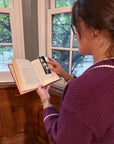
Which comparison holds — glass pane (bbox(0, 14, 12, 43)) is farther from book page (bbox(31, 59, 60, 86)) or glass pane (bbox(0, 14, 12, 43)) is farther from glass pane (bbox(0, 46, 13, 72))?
book page (bbox(31, 59, 60, 86))

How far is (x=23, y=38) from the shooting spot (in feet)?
3.84

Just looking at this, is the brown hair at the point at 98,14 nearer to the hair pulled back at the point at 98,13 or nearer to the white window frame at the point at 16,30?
the hair pulled back at the point at 98,13

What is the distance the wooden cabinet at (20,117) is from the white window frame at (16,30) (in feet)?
0.55

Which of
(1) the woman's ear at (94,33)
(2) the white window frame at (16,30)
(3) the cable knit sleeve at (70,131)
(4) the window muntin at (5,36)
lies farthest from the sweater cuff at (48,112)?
(4) the window muntin at (5,36)

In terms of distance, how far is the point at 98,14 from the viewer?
1.18 ft

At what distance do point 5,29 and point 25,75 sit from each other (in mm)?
684

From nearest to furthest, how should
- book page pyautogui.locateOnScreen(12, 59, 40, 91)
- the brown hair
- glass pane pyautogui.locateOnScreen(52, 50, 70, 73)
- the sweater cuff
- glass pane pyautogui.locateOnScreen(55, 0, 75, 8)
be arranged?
the brown hair, the sweater cuff, book page pyautogui.locateOnScreen(12, 59, 40, 91), glass pane pyautogui.locateOnScreen(55, 0, 75, 8), glass pane pyautogui.locateOnScreen(52, 50, 70, 73)

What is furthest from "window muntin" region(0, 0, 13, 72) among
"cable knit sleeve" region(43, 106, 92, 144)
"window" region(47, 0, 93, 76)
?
"cable knit sleeve" region(43, 106, 92, 144)

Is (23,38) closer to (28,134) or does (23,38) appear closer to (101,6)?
(101,6)

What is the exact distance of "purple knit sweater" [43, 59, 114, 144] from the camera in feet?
1.18

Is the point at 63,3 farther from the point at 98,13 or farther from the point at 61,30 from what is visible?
the point at 98,13

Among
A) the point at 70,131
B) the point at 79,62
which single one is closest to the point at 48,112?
the point at 70,131

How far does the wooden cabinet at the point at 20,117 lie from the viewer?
4.04ft

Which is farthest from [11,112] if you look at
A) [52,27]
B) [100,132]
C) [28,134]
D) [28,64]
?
[100,132]
